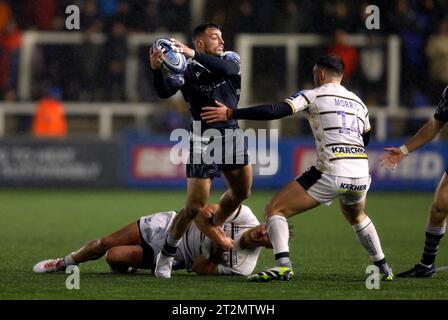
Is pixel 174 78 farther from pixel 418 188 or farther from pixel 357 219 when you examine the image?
pixel 418 188

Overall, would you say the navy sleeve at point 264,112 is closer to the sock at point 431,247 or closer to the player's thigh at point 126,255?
the player's thigh at point 126,255

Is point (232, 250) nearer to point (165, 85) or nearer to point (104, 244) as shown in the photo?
point (104, 244)

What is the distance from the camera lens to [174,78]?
888cm

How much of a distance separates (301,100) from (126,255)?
1963 millimetres

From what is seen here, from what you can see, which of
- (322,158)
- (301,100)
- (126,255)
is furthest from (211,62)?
(126,255)

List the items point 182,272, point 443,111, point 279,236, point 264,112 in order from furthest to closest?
point 182,272
point 443,111
point 279,236
point 264,112

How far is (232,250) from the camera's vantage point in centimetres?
912

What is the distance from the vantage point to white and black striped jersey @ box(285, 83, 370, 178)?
8500 millimetres

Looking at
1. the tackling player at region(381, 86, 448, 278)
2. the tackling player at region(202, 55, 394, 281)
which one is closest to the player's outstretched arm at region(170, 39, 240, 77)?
the tackling player at region(202, 55, 394, 281)

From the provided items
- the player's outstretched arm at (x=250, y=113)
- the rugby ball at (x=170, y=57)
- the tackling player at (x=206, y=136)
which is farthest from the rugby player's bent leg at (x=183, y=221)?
the rugby ball at (x=170, y=57)

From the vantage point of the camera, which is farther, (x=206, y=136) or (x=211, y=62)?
(x=206, y=136)

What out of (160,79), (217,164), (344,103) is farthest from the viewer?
(217,164)

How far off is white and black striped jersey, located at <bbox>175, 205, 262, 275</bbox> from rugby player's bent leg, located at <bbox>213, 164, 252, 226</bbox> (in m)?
0.12

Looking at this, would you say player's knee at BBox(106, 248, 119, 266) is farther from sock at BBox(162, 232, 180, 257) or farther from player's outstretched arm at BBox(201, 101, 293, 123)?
player's outstretched arm at BBox(201, 101, 293, 123)
